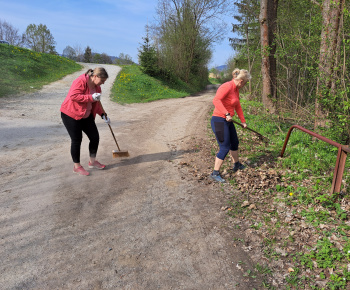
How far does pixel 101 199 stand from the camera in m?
3.96

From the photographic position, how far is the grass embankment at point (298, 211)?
2.76 metres

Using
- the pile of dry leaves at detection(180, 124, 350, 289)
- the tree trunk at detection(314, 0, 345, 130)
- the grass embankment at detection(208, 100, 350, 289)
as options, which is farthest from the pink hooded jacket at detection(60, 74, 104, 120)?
the tree trunk at detection(314, 0, 345, 130)

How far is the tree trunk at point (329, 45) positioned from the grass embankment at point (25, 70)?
13.3m

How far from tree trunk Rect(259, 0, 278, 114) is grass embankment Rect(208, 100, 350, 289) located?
4.21m

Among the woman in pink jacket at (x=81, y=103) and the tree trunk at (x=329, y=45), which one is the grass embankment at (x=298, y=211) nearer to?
the tree trunk at (x=329, y=45)

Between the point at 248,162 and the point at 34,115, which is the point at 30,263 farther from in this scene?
the point at 34,115

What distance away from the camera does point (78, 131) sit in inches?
176

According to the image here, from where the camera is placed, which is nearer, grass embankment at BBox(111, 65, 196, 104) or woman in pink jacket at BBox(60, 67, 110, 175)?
woman in pink jacket at BBox(60, 67, 110, 175)

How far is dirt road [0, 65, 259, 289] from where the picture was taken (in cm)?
256

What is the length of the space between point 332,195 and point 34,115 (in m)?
9.88

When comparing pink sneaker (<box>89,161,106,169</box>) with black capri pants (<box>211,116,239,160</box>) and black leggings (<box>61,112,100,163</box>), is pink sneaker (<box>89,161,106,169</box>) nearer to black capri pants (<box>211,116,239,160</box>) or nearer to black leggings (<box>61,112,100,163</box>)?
black leggings (<box>61,112,100,163</box>)

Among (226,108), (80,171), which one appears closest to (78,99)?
(80,171)

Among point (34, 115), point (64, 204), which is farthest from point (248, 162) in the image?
point (34, 115)

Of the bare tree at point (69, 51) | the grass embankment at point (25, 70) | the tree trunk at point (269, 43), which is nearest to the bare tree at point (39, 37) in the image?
the bare tree at point (69, 51)
